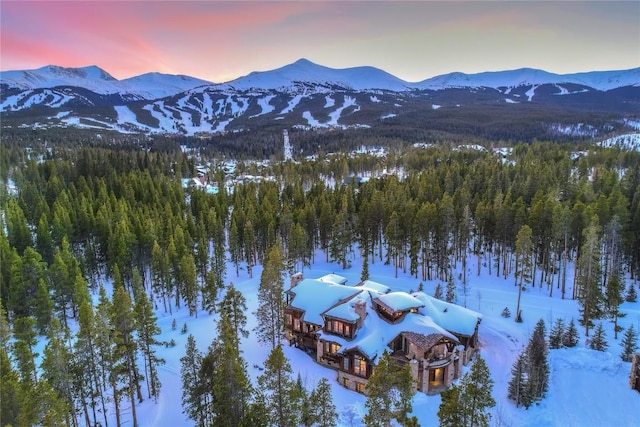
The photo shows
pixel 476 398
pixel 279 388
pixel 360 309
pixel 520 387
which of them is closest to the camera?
pixel 476 398

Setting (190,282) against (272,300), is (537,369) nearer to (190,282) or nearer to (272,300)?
(272,300)

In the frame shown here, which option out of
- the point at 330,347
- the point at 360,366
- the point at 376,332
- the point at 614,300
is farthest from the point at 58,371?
the point at 614,300

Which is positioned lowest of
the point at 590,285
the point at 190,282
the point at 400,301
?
the point at 190,282

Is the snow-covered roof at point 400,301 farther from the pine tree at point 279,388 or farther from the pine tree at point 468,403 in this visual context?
the pine tree at point 279,388

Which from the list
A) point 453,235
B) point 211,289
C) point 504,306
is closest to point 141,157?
point 211,289

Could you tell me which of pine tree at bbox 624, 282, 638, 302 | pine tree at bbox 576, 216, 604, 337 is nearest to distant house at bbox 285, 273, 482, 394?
pine tree at bbox 576, 216, 604, 337

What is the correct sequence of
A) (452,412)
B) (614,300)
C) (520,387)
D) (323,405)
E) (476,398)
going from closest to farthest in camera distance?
1. (452,412)
2. (476,398)
3. (323,405)
4. (520,387)
5. (614,300)

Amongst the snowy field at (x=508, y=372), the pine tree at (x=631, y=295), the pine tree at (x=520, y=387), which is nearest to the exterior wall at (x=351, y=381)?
the snowy field at (x=508, y=372)

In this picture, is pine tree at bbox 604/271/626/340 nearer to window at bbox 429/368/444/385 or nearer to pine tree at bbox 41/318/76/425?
window at bbox 429/368/444/385
